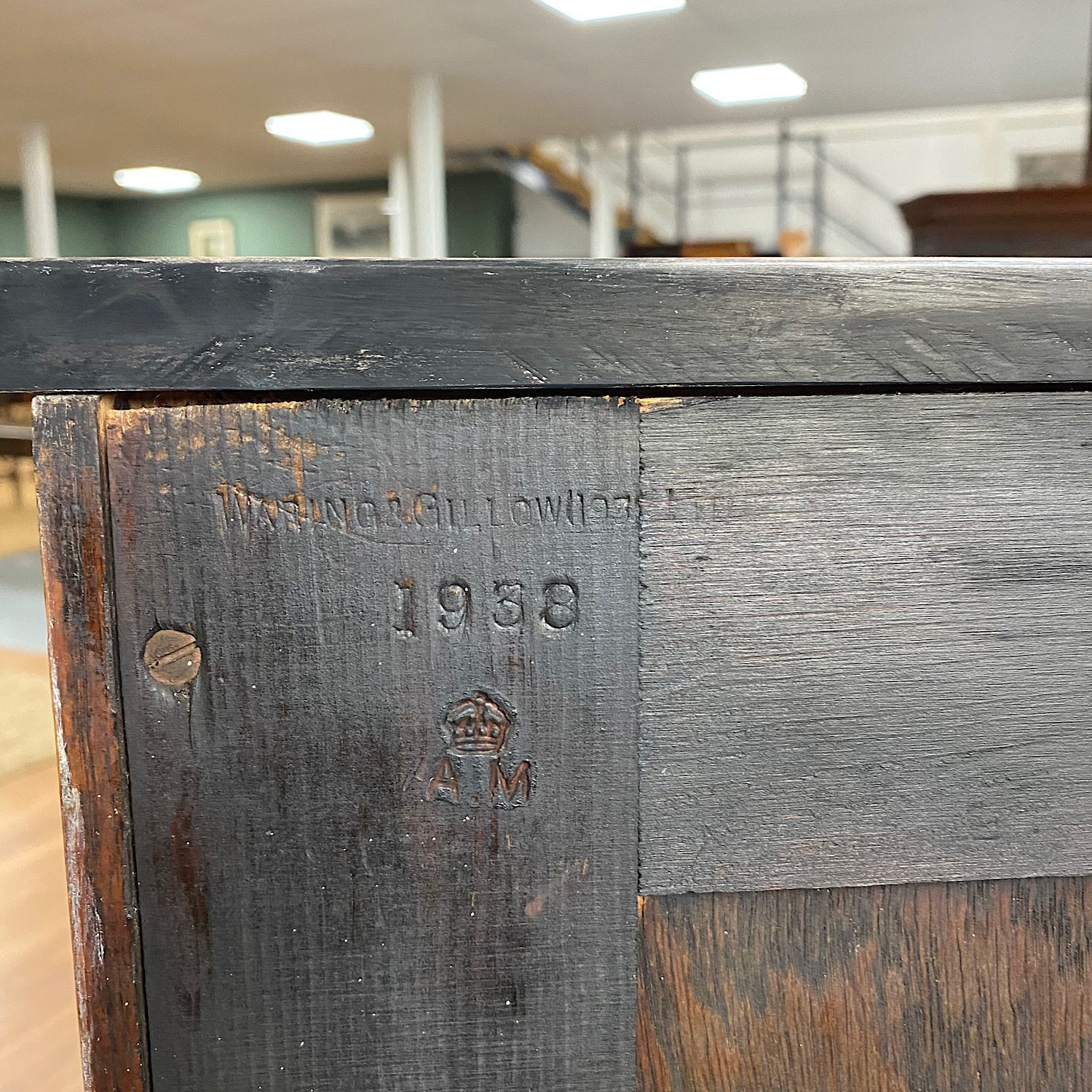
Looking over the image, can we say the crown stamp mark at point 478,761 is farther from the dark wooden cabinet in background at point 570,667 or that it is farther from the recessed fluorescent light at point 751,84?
the recessed fluorescent light at point 751,84

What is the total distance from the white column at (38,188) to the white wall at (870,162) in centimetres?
449

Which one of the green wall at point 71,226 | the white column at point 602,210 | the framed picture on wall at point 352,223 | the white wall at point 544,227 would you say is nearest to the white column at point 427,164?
the white column at point 602,210

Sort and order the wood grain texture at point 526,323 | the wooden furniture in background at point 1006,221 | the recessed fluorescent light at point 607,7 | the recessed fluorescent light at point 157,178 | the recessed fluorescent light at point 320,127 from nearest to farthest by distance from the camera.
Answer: the wood grain texture at point 526,323, the wooden furniture in background at point 1006,221, the recessed fluorescent light at point 607,7, the recessed fluorescent light at point 320,127, the recessed fluorescent light at point 157,178

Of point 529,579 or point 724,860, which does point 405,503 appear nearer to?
point 529,579

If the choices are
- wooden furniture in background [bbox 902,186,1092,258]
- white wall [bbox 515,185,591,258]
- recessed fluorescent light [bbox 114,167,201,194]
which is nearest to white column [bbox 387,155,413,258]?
white wall [bbox 515,185,591,258]

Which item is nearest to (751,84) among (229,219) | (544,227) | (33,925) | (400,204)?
(400,204)

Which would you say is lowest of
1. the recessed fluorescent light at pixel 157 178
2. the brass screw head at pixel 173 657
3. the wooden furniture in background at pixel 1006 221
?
the brass screw head at pixel 173 657

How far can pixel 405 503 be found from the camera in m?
0.32

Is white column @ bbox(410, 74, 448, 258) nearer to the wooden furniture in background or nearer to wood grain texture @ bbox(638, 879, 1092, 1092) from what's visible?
the wooden furniture in background

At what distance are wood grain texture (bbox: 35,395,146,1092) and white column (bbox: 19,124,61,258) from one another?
29.6 ft

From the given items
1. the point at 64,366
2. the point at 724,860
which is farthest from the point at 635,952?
the point at 64,366

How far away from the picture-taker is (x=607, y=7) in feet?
16.1

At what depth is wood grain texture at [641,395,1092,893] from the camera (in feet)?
1.06

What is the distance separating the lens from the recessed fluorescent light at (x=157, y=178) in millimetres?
10898
